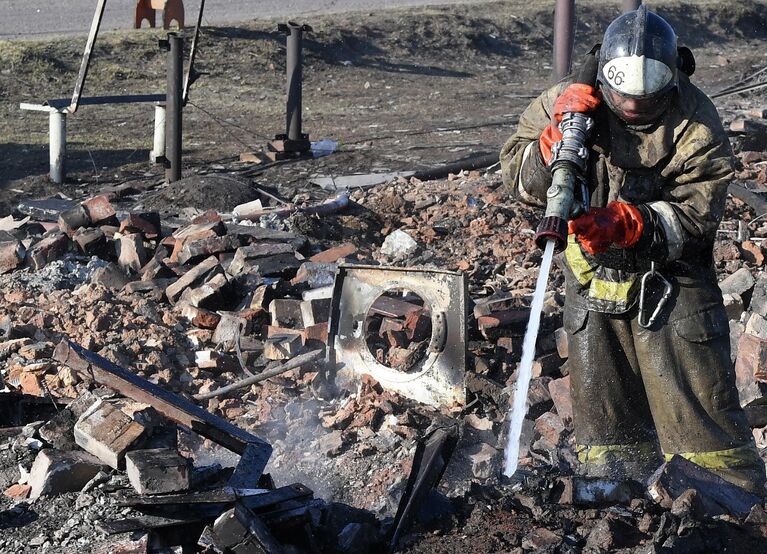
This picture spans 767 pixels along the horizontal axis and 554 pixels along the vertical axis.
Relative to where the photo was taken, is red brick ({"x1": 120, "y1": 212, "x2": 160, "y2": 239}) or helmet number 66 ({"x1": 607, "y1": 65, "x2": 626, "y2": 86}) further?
red brick ({"x1": 120, "y1": 212, "x2": 160, "y2": 239})

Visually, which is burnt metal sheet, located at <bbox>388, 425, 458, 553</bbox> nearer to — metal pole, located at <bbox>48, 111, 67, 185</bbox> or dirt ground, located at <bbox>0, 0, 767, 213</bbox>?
dirt ground, located at <bbox>0, 0, 767, 213</bbox>

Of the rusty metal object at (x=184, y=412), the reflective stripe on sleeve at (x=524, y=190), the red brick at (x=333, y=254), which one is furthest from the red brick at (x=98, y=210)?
the reflective stripe on sleeve at (x=524, y=190)

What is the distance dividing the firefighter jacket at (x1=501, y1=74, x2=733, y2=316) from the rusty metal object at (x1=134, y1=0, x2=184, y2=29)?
13341mm

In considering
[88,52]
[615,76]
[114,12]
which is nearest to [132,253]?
[88,52]

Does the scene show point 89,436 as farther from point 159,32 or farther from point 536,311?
point 159,32

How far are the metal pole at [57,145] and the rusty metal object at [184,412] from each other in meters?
6.12

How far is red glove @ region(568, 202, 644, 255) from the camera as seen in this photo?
3.81m

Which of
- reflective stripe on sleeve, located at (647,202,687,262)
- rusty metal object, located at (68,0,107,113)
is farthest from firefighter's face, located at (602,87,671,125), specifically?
rusty metal object, located at (68,0,107,113)

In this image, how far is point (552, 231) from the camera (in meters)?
3.69

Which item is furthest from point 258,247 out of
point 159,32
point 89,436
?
point 159,32

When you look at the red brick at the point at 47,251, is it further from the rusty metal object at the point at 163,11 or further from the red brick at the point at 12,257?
the rusty metal object at the point at 163,11

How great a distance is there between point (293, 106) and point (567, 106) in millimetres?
7972

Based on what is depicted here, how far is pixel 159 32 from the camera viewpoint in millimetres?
16750

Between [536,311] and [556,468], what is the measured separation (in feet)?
3.95
